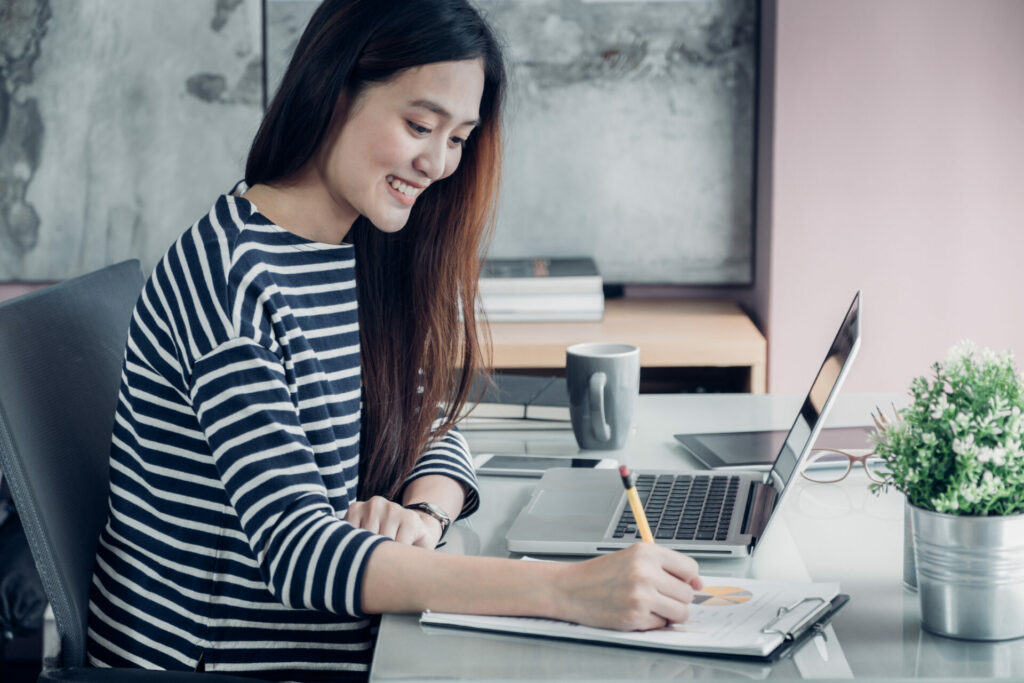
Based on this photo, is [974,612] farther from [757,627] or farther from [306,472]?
[306,472]

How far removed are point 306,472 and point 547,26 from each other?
1690 mm

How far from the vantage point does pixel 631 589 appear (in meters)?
0.82

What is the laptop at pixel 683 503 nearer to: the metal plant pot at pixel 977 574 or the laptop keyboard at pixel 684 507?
the laptop keyboard at pixel 684 507

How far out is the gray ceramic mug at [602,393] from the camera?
1.34 metres

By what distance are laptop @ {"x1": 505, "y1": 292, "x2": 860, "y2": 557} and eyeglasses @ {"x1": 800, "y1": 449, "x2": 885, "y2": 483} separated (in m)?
0.09

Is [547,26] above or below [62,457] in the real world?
above

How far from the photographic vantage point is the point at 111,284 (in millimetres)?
1341

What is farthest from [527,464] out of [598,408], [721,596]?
[721,596]

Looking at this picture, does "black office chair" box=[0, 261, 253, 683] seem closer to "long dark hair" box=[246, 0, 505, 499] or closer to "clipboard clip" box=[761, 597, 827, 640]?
"long dark hair" box=[246, 0, 505, 499]

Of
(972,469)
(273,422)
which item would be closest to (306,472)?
(273,422)

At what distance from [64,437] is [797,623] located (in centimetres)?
73

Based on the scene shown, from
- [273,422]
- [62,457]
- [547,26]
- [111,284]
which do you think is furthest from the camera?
[547,26]

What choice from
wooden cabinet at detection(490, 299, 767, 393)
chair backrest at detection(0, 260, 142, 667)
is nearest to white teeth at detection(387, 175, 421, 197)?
chair backrest at detection(0, 260, 142, 667)

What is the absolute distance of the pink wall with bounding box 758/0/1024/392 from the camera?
7.14 ft
